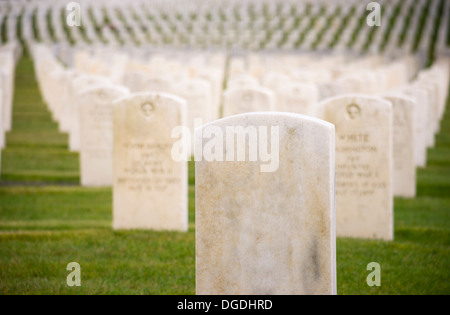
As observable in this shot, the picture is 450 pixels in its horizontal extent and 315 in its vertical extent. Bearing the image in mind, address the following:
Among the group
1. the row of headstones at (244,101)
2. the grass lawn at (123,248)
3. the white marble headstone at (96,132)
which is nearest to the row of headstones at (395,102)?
the row of headstones at (244,101)

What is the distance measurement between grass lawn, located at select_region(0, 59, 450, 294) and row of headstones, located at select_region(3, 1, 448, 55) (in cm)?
2934

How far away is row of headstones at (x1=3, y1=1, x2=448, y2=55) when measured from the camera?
42.0 meters

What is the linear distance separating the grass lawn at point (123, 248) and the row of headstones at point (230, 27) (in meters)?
29.3

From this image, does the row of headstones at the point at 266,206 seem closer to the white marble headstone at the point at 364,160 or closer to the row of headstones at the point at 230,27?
the white marble headstone at the point at 364,160

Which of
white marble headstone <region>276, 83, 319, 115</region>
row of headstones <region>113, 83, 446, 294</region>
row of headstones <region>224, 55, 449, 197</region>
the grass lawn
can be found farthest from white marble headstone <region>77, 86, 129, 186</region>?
row of headstones <region>113, 83, 446, 294</region>

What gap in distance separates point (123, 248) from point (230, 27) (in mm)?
39609

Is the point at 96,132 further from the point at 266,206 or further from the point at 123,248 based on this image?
the point at 266,206

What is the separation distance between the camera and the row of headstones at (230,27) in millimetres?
42000

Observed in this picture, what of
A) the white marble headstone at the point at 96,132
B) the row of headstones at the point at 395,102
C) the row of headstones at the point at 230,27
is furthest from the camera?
the row of headstones at the point at 230,27

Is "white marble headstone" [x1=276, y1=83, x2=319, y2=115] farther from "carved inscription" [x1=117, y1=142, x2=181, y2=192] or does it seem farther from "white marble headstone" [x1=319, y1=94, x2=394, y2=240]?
"carved inscription" [x1=117, y1=142, x2=181, y2=192]

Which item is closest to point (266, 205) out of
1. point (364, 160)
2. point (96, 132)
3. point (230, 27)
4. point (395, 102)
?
point (364, 160)
